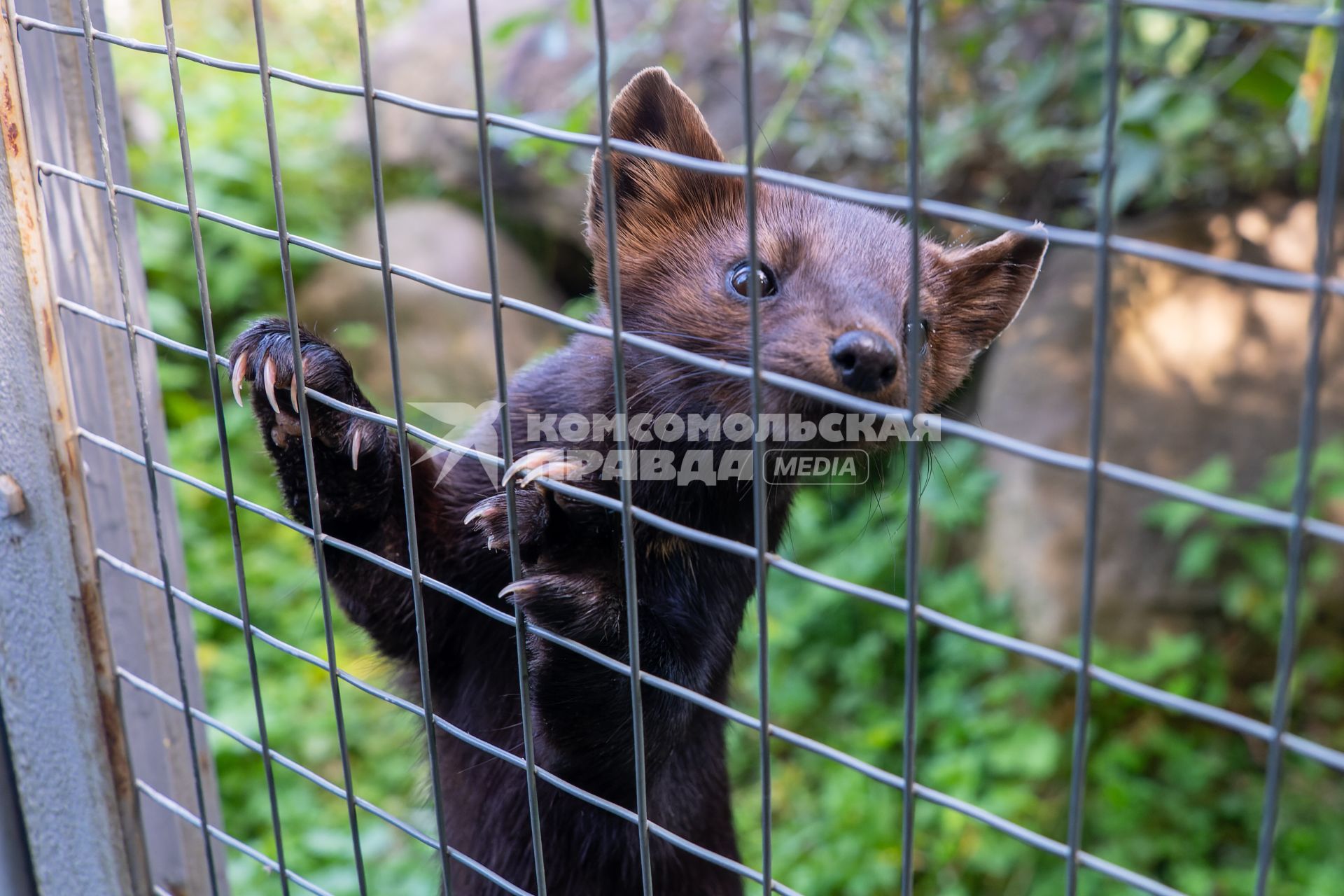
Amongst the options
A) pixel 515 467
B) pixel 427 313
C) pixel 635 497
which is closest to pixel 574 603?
pixel 515 467

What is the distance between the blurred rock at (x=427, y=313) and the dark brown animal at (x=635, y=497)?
4.04 meters

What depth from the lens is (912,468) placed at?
1126 mm

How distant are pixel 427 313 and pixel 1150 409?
3957 mm

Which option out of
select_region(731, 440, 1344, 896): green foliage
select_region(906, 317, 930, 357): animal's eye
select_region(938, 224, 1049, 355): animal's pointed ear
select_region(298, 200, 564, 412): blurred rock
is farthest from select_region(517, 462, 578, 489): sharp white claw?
select_region(298, 200, 564, 412): blurred rock

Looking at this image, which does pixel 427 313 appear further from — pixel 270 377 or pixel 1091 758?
pixel 270 377

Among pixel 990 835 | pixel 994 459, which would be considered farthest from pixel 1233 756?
pixel 994 459

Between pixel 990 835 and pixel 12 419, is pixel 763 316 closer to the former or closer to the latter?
pixel 12 419

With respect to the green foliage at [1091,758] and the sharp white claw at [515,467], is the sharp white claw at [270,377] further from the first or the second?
the green foliage at [1091,758]

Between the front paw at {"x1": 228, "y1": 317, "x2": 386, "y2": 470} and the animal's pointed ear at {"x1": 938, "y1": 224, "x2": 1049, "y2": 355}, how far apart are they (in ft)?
4.09

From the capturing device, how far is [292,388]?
2.18 meters

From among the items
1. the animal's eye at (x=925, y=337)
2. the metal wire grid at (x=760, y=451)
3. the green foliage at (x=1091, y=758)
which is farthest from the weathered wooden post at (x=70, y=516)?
the green foliage at (x=1091, y=758)

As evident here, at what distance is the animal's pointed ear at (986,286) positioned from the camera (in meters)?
2.50

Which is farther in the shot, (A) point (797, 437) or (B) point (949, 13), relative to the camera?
(B) point (949, 13)

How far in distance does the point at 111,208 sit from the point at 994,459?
4352 millimetres
